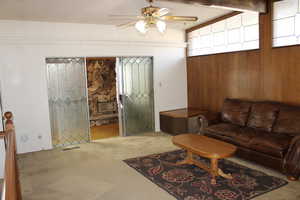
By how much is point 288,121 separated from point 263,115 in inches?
17.6

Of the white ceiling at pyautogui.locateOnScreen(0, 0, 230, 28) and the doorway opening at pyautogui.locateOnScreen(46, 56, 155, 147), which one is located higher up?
the white ceiling at pyautogui.locateOnScreen(0, 0, 230, 28)

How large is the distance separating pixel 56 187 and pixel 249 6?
13.4 feet

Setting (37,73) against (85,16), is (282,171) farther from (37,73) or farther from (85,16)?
(37,73)

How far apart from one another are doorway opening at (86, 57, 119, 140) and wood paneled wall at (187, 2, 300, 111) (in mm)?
2680

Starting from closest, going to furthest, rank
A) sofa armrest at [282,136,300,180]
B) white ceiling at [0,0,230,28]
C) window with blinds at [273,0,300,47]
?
sofa armrest at [282,136,300,180], white ceiling at [0,0,230,28], window with blinds at [273,0,300,47]

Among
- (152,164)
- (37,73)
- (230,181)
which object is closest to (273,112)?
(230,181)

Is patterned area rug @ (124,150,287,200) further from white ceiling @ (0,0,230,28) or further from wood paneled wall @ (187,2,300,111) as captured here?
white ceiling @ (0,0,230,28)

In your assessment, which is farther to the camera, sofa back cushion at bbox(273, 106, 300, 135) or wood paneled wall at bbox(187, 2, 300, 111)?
wood paneled wall at bbox(187, 2, 300, 111)

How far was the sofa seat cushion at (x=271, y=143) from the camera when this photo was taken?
11.0ft

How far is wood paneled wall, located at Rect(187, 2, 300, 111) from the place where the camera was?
4.11m

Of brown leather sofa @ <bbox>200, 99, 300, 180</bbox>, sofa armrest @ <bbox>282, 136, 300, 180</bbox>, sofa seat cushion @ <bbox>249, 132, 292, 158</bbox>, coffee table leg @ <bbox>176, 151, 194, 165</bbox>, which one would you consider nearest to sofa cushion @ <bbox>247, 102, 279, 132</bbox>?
brown leather sofa @ <bbox>200, 99, 300, 180</bbox>

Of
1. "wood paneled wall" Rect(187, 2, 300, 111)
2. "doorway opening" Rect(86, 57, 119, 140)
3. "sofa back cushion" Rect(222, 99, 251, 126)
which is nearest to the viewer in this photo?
"wood paneled wall" Rect(187, 2, 300, 111)

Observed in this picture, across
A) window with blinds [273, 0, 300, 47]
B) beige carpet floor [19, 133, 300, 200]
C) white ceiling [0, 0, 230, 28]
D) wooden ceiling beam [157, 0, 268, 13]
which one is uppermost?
white ceiling [0, 0, 230, 28]

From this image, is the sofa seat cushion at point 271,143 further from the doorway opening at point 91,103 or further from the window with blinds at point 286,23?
the doorway opening at point 91,103
